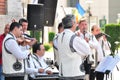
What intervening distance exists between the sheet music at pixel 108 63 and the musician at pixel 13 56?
181cm

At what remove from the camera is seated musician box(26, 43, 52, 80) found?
24.7 ft

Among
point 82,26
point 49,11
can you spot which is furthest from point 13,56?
point 49,11

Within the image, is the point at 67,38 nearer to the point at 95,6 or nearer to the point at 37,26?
the point at 37,26

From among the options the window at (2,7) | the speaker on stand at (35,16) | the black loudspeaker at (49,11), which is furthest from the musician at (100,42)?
the window at (2,7)

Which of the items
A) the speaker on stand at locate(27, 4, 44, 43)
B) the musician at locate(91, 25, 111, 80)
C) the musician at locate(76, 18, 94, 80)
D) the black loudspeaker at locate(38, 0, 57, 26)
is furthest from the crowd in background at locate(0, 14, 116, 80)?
the black loudspeaker at locate(38, 0, 57, 26)

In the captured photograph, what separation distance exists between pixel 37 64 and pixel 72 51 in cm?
132

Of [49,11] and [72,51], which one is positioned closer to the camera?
[72,51]

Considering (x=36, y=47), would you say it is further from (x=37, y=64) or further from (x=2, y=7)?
(x=2, y=7)

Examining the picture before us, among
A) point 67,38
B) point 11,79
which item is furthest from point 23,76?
point 67,38

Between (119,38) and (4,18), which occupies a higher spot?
(4,18)

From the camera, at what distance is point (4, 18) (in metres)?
11.6

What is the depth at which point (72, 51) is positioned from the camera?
6.68 meters

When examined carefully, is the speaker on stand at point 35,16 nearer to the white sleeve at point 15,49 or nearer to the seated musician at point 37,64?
the seated musician at point 37,64

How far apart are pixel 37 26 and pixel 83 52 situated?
14.6ft
